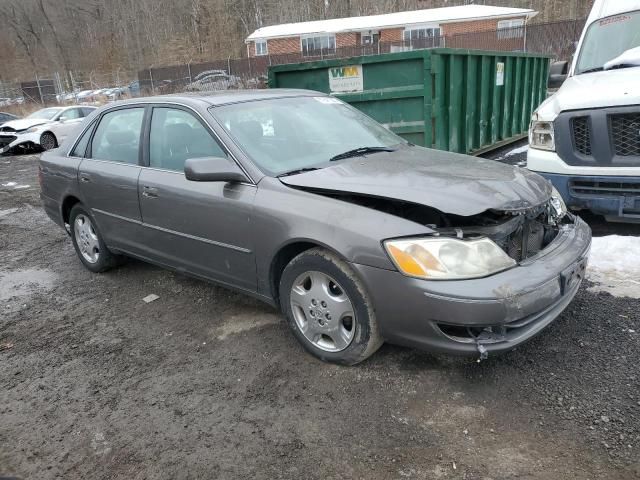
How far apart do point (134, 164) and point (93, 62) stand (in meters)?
62.8

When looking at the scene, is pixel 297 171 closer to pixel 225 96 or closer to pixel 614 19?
pixel 225 96

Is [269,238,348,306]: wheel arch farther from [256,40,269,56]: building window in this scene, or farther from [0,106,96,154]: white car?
[256,40,269,56]: building window

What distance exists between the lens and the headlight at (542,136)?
191 inches

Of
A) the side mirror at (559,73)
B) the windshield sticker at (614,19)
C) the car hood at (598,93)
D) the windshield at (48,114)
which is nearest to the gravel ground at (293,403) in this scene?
the car hood at (598,93)

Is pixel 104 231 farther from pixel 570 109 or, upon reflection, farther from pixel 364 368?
pixel 570 109

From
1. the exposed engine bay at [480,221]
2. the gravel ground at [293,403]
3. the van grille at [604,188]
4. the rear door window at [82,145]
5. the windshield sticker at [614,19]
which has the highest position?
the windshield sticker at [614,19]

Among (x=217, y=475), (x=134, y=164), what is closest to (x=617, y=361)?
(x=217, y=475)

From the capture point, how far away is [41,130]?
15656 millimetres

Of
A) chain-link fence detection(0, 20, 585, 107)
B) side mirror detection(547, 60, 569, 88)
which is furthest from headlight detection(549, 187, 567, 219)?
chain-link fence detection(0, 20, 585, 107)

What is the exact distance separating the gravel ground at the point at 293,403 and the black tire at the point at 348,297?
0.37 feet

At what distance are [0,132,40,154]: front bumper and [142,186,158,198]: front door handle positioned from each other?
13910 mm

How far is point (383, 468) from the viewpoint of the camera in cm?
227

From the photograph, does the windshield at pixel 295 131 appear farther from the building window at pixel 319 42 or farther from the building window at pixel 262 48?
the building window at pixel 262 48

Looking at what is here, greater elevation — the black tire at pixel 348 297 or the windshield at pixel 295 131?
the windshield at pixel 295 131
